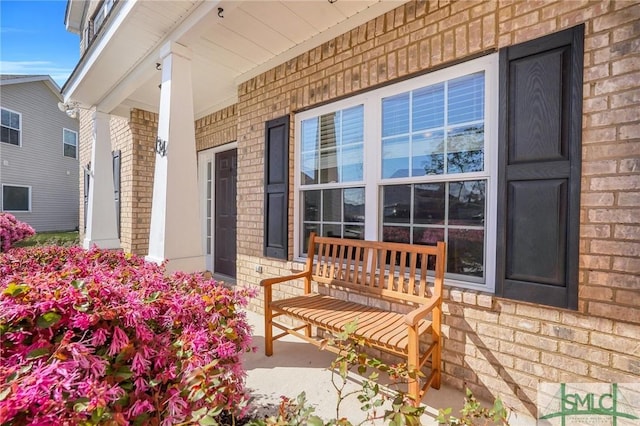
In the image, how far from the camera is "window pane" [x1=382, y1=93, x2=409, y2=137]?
2523mm

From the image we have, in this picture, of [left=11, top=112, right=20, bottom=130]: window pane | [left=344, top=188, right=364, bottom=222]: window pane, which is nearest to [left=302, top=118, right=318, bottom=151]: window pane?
[left=344, top=188, right=364, bottom=222]: window pane

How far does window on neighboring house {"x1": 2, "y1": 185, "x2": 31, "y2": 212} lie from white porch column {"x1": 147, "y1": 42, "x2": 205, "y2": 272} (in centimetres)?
1210

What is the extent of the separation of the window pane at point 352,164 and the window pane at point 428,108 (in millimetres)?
578

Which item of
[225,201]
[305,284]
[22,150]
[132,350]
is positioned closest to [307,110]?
[305,284]

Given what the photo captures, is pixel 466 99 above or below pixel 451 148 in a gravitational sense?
above

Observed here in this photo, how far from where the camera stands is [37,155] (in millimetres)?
11391

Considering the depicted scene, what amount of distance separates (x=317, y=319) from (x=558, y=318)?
150 centimetres

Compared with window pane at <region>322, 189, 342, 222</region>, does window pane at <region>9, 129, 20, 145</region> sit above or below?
above

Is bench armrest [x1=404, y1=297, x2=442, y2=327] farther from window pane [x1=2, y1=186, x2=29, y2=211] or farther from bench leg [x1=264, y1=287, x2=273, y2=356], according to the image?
window pane [x1=2, y1=186, x2=29, y2=211]

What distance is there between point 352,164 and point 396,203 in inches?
23.8

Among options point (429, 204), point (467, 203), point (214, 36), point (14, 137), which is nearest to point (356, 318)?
point (429, 204)

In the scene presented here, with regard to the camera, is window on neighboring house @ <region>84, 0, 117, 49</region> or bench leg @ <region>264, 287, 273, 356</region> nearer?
bench leg @ <region>264, 287, 273, 356</region>

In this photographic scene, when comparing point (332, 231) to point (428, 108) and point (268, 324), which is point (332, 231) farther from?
point (428, 108)

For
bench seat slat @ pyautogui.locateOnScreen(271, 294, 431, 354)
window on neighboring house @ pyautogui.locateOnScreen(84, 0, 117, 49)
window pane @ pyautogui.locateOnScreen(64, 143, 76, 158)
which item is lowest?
bench seat slat @ pyautogui.locateOnScreen(271, 294, 431, 354)
